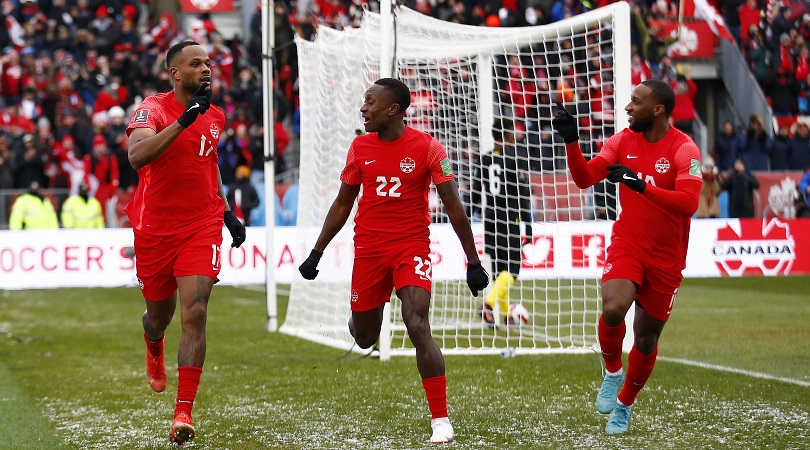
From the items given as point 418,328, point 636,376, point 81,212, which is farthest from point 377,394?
point 81,212

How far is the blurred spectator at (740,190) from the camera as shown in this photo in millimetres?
22672

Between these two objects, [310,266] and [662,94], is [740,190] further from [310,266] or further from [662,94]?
[310,266]

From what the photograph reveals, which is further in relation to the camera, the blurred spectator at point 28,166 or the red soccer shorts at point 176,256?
the blurred spectator at point 28,166

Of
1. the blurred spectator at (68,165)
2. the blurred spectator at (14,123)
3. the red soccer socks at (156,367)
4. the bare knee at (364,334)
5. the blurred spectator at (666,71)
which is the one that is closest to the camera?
the bare knee at (364,334)

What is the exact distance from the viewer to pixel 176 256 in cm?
749

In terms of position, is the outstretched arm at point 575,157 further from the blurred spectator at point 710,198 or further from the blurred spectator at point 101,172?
the blurred spectator at point 710,198

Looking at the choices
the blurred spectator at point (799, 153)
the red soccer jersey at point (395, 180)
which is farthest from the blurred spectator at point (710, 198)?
the red soccer jersey at point (395, 180)

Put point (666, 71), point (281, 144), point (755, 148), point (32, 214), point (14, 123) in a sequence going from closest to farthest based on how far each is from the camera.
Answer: point (32, 214), point (14, 123), point (281, 144), point (755, 148), point (666, 71)

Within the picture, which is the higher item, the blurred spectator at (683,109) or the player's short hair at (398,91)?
the blurred spectator at (683,109)

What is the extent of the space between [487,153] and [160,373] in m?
5.78

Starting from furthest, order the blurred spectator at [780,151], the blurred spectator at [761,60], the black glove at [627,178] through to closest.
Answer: the blurred spectator at [761,60]
the blurred spectator at [780,151]
the black glove at [627,178]

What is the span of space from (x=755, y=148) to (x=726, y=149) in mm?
667

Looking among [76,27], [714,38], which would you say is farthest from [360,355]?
[714,38]

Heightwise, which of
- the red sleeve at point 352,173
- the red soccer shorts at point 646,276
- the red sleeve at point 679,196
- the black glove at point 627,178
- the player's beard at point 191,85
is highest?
the player's beard at point 191,85
